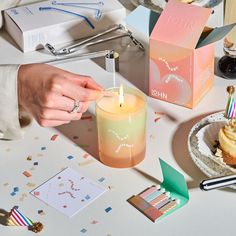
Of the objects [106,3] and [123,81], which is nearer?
[123,81]

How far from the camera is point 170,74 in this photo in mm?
1170

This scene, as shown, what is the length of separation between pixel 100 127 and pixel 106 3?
0.50 meters

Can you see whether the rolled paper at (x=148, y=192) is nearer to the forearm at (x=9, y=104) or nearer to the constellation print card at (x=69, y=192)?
the constellation print card at (x=69, y=192)

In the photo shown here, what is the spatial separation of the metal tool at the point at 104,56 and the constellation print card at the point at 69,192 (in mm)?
329

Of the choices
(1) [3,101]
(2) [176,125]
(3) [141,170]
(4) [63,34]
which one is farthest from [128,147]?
(4) [63,34]

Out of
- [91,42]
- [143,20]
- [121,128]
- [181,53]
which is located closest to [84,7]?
[91,42]

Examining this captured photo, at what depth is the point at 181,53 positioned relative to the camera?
3.71 ft

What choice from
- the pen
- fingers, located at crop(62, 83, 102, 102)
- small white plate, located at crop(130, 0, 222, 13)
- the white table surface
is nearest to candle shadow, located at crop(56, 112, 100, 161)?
the white table surface

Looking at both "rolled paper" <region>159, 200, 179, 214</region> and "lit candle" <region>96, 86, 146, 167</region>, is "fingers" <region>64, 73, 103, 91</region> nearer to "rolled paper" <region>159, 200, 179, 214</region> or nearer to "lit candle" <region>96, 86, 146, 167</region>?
"lit candle" <region>96, 86, 146, 167</region>

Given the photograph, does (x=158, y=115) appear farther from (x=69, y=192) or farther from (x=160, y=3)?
(x=160, y=3)

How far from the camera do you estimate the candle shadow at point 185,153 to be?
102cm

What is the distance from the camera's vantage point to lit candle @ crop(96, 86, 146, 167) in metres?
1.00

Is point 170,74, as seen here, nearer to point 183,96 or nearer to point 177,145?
point 183,96

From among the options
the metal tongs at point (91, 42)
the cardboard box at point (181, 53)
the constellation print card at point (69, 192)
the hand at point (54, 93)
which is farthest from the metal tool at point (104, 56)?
the constellation print card at point (69, 192)
